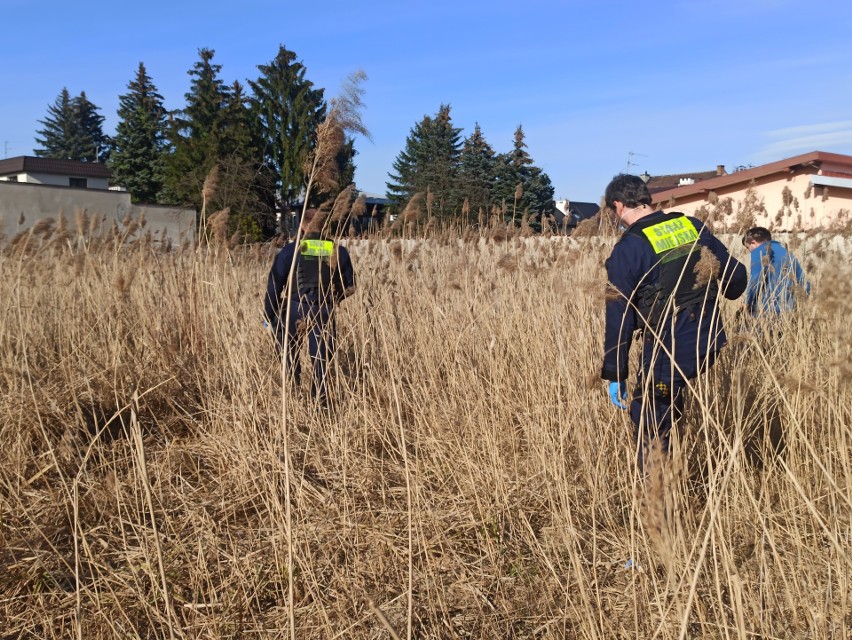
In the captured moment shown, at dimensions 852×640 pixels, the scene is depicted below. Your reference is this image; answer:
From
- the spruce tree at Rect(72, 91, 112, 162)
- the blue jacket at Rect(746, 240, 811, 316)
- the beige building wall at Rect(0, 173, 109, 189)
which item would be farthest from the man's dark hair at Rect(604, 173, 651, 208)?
the spruce tree at Rect(72, 91, 112, 162)

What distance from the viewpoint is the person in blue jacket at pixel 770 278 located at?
3969mm

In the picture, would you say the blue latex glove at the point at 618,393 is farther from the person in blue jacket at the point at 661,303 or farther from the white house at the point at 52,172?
the white house at the point at 52,172

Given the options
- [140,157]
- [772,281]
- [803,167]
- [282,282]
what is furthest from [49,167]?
[772,281]

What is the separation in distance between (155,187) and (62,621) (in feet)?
167

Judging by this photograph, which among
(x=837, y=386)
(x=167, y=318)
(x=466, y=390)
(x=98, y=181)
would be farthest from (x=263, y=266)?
(x=98, y=181)

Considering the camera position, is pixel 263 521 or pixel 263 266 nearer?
pixel 263 521

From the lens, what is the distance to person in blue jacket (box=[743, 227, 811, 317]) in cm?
397

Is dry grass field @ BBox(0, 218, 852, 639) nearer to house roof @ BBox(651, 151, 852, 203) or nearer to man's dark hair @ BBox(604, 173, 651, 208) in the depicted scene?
man's dark hair @ BBox(604, 173, 651, 208)

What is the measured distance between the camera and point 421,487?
3080 millimetres

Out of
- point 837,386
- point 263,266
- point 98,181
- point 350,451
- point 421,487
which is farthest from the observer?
→ point 98,181

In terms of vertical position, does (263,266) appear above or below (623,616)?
above

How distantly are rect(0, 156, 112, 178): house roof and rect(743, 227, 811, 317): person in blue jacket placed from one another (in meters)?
61.7

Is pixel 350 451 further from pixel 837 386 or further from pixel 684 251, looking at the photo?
pixel 837 386

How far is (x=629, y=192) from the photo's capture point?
319 cm
